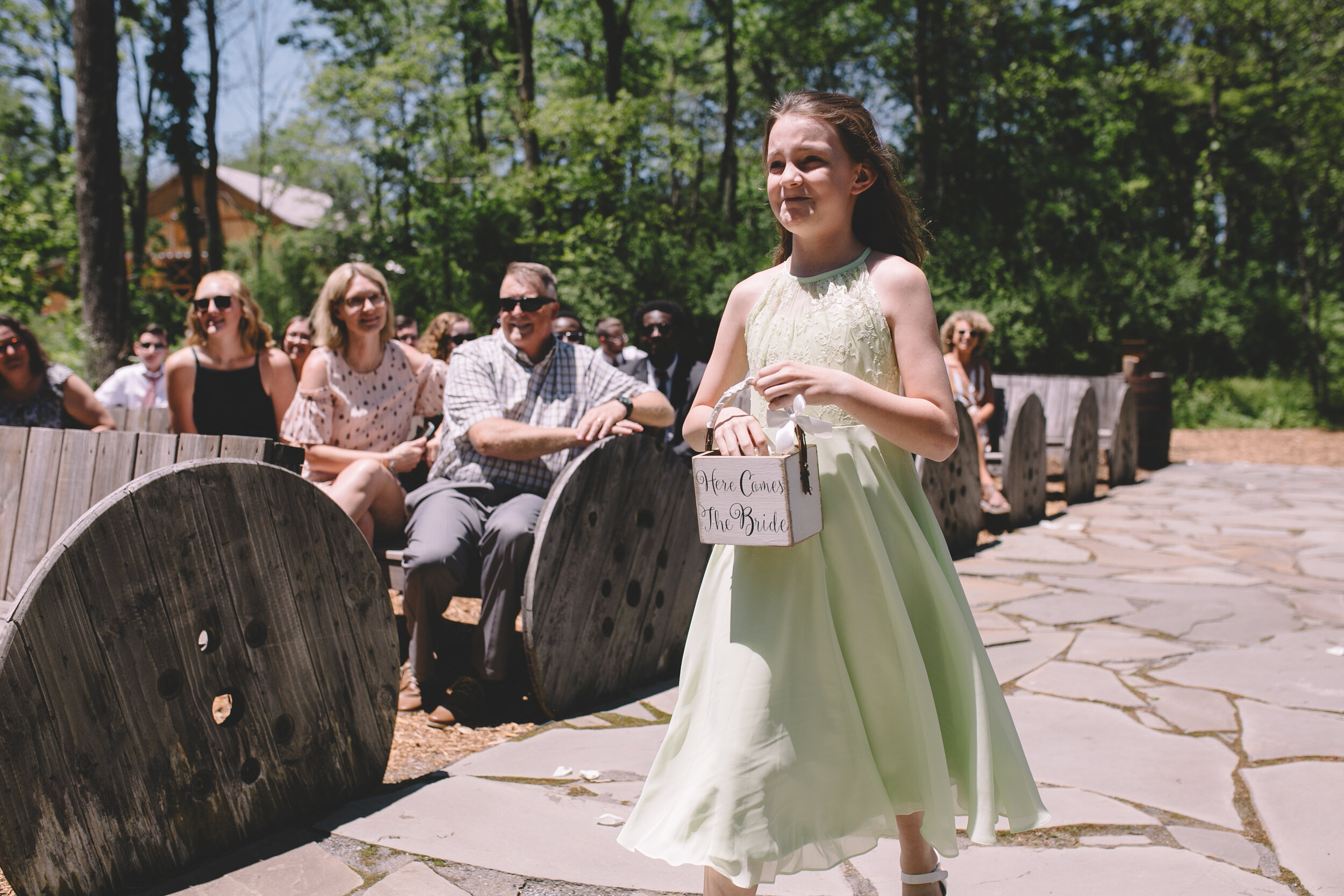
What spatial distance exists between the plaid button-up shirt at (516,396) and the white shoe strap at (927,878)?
232 centimetres

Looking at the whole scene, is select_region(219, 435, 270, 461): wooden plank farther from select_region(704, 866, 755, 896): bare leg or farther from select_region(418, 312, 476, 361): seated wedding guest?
select_region(418, 312, 476, 361): seated wedding guest

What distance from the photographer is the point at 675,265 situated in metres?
14.1

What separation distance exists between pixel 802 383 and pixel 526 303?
245 centimetres

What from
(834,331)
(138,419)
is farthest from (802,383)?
(138,419)

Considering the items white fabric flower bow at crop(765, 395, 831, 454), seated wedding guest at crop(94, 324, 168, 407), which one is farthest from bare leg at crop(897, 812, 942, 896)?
seated wedding guest at crop(94, 324, 168, 407)

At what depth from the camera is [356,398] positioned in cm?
432

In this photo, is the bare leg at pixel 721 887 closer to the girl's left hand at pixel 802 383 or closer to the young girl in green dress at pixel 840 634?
the young girl in green dress at pixel 840 634

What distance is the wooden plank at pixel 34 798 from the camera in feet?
6.21

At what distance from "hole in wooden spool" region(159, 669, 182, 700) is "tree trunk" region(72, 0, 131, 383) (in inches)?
289

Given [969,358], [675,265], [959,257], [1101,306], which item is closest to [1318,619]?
[969,358]

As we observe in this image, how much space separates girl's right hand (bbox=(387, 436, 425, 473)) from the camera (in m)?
4.27

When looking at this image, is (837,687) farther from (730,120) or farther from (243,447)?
(730,120)

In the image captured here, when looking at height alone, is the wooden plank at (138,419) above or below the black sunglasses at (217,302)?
below

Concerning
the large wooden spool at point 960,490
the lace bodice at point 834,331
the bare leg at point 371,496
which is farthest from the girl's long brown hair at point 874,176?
the large wooden spool at point 960,490
